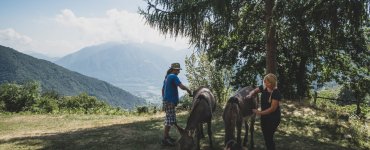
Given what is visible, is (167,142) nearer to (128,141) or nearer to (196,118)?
(128,141)

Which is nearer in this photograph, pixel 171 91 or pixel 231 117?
pixel 231 117

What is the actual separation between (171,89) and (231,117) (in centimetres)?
235

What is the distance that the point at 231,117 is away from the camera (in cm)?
793

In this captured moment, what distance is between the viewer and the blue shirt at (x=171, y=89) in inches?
377

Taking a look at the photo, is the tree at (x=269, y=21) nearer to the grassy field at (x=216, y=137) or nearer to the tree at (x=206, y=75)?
the grassy field at (x=216, y=137)

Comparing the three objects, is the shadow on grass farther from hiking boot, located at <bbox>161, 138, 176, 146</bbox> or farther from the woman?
the woman

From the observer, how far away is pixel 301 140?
11297 mm

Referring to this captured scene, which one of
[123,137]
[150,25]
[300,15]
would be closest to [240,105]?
[123,137]

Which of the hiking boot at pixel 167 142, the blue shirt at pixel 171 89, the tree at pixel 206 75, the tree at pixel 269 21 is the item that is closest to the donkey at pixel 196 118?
the blue shirt at pixel 171 89

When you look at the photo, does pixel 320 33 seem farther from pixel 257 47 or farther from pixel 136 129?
pixel 257 47

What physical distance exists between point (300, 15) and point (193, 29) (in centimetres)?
447

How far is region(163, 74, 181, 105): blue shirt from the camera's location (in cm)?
957

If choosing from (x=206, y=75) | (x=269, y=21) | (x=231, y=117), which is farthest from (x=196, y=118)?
(x=206, y=75)

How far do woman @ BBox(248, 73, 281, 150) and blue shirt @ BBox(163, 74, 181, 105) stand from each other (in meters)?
2.70
